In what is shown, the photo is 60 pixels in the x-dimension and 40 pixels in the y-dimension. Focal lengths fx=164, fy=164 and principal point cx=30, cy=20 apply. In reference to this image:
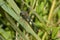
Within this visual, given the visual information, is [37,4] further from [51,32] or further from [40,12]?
[51,32]

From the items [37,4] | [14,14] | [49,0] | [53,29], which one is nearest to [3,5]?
[14,14]

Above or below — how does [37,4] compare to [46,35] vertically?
above

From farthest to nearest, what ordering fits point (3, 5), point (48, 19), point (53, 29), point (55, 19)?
1. point (55, 19)
2. point (48, 19)
3. point (53, 29)
4. point (3, 5)

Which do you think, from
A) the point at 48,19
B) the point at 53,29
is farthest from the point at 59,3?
the point at 53,29

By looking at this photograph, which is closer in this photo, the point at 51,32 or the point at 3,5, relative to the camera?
the point at 3,5

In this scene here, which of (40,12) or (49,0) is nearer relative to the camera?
(40,12)

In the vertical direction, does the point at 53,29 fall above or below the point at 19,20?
below

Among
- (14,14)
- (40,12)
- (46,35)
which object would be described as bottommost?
(46,35)

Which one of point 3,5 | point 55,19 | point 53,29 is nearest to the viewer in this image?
point 3,5

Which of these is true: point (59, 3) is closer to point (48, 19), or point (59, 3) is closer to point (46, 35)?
point (48, 19)
